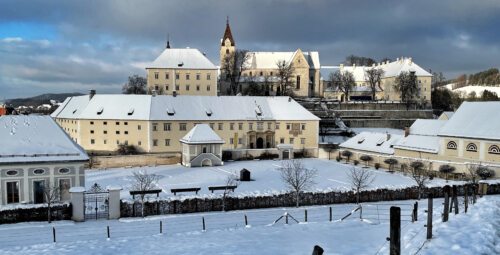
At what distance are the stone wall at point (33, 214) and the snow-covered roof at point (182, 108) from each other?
1157 inches

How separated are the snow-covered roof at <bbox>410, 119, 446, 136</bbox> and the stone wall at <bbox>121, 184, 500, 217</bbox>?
18.1 metres

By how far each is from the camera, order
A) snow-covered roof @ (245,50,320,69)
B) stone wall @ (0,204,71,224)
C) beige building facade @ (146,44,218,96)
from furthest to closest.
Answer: snow-covered roof @ (245,50,320,69), beige building facade @ (146,44,218,96), stone wall @ (0,204,71,224)

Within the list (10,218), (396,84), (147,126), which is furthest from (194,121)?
(396,84)

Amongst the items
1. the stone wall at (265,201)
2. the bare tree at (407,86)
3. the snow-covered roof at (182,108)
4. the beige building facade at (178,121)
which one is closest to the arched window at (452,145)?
the stone wall at (265,201)

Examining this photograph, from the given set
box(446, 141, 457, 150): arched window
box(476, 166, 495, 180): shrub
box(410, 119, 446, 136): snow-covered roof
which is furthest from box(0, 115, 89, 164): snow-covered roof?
box(410, 119, 446, 136): snow-covered roof

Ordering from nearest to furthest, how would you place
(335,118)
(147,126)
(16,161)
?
(16,161)
(147,126)
(335,118)

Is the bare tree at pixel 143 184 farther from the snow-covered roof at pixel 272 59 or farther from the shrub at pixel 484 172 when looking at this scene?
the snow-covered roof at pixel 272 59

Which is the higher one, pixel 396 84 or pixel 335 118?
pixel 396 84

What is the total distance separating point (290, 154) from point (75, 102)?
2888cm

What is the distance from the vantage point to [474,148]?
38.9 metres

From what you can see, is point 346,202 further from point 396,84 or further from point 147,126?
point 396,84

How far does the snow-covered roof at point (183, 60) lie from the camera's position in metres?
71.1

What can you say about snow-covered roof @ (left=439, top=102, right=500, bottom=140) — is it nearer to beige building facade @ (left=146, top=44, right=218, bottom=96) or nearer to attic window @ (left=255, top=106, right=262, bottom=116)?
attic window @ (left=255, top=106, right=262, bottom=116)

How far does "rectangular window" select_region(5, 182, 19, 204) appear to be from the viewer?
25.7 m
